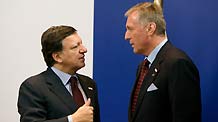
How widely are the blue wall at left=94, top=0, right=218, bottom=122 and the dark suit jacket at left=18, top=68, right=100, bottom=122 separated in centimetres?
82

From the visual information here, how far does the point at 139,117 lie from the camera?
2000 mm

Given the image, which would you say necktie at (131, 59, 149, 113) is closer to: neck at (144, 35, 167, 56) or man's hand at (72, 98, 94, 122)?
neck at (144, 35, 167, 56)

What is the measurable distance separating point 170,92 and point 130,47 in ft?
2.84

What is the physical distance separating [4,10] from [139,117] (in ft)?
5.48

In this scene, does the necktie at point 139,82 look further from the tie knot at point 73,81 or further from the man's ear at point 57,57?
the man's ear at point 57,57

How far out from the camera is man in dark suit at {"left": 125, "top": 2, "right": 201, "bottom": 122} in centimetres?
187

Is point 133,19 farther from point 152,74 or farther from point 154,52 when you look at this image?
point 152,74

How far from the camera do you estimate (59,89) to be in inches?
76.4

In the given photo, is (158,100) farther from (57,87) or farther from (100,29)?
(100,29)

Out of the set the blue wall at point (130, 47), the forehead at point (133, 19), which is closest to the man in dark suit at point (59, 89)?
the forehead at point (133, 19)

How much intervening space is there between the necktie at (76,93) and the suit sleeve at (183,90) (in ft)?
1.45

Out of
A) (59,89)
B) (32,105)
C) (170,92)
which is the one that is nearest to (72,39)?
(59,89)

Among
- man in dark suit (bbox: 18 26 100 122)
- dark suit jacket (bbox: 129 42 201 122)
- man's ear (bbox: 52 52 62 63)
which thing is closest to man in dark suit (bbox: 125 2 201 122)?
dark suit jacket (bbox: 129 42 201 122)

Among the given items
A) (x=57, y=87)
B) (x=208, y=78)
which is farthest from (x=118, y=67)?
(x=57, y=87)
